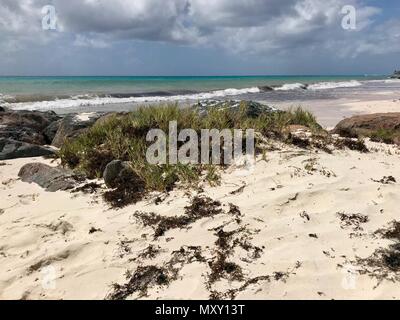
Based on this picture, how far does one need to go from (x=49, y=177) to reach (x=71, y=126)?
3.94 m

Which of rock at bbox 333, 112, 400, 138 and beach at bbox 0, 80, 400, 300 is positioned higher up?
rock at bbox 333, 112, 400, 138

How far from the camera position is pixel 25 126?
433 inches

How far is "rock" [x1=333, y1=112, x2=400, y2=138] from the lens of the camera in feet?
29.4

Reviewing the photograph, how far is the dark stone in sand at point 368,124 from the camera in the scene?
895 centimetres

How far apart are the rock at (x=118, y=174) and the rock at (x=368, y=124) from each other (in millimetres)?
4952

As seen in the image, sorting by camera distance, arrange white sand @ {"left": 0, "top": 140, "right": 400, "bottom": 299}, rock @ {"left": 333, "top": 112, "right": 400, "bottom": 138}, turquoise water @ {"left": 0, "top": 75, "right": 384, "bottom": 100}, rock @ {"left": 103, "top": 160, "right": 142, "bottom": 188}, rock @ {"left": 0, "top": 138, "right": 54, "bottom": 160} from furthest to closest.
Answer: turquoise water @ {"left": 0, "top": 75, "right": 384, "bottom": 100} → rock @ {"left": 333, "top": 112, "right": 400, "bottom": 138} → rock @ {"left": 0, "top": 138, "right": 54, "bottom": 160} → rock @ {"left": 103, "top": 160, "right": 142, "bottom": 188} → white sand @ {"left": 0, "top": 140, "right": 400, "bottom": 299}

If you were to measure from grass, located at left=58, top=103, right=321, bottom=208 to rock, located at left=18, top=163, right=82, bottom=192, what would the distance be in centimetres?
26

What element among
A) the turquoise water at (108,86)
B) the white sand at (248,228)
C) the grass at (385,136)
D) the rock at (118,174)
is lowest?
the white sand at (248,228)

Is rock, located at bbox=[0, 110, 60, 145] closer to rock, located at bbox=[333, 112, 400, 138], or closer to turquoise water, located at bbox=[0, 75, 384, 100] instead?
rock, located at bbox=[333, 112, 400, 138]

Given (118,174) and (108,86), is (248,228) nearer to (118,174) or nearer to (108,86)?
(118,174)

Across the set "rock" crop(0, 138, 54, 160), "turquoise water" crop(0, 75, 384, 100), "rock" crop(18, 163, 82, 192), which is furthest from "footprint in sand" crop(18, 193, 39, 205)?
"turquoise water" crop(0, 75, 384, 100)

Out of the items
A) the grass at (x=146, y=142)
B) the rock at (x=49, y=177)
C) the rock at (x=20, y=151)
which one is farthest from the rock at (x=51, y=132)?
the rock at (x=49, y=177)

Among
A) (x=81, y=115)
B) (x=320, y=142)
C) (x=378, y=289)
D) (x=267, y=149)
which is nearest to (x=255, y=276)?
(x=378, y=289)

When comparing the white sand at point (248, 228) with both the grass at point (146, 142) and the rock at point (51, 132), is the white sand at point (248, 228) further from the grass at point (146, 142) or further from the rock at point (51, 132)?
the rock at point (51, 132)
